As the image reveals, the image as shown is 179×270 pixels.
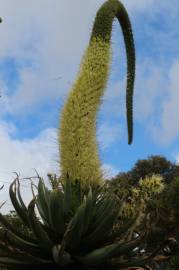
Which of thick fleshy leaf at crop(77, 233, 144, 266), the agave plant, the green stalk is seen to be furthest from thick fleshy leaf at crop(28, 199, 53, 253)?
the green stalk

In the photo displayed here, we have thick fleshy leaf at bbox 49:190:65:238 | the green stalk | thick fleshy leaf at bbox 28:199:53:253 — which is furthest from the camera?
the green stalk

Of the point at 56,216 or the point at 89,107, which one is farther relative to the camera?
the point at 89,107

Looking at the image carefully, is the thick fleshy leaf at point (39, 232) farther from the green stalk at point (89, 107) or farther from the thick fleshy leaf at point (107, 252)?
the green stalk at point (89, 107)

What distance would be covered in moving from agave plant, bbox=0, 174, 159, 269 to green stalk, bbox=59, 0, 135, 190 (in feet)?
0.86

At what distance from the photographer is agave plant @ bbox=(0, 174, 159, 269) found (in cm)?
575

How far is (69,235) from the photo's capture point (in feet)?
19.2

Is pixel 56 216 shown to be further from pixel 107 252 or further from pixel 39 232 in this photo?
pixel 107 252

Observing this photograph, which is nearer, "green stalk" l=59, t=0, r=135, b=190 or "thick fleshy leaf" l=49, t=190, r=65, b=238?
"thick fleshy leaf" l=49, t=190, r=65, b=238

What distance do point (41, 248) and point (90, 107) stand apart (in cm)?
174

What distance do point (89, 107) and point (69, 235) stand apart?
62.3 inches

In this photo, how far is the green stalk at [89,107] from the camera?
644cm

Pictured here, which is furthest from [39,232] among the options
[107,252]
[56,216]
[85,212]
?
[107,252]

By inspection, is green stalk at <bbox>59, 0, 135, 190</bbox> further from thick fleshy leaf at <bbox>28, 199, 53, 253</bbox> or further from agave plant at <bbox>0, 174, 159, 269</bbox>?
thick fleshy leaf at <bbox>28, 199, 53, 253</bbox>

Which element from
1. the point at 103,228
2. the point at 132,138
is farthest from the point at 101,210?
the point at 132,138
